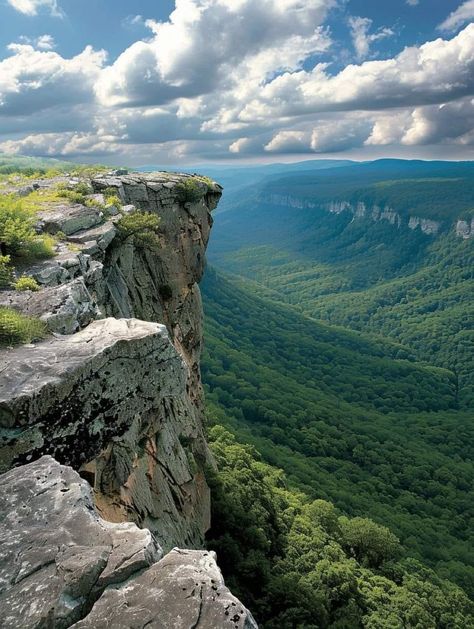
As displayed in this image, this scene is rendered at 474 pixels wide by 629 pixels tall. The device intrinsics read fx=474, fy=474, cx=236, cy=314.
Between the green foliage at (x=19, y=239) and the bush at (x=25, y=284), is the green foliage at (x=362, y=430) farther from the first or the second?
the bush at (x=25, y=284)

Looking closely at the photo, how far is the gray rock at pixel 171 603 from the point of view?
618 centimetres

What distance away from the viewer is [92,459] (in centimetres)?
1031

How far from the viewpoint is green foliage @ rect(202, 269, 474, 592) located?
261 feet

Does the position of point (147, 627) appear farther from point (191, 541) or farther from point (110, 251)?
point (110, 251)

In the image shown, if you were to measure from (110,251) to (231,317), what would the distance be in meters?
176

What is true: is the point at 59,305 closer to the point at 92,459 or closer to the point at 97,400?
the point at 97,400

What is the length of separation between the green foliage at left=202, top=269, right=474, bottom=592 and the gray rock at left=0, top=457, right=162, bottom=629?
66.6 m

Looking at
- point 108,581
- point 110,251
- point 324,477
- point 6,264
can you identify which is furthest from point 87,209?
point 324,477

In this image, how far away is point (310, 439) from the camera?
4038 inches

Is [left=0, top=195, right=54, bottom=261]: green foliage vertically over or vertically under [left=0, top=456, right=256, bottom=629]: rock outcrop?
over

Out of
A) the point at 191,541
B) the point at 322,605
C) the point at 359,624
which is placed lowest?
the point at 359,624

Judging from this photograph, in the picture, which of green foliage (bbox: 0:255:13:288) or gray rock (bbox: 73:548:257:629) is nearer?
gray rock (bbox: 73:548:257:629)

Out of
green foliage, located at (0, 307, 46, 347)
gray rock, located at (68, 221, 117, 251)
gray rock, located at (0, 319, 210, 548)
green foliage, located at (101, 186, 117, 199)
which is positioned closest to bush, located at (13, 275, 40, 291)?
green foliage, located at (0, 307, 46, 347)

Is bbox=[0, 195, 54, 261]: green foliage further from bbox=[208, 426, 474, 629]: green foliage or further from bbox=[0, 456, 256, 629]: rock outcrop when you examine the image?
bbox=[208, 426, 474, 629]: green foliage
